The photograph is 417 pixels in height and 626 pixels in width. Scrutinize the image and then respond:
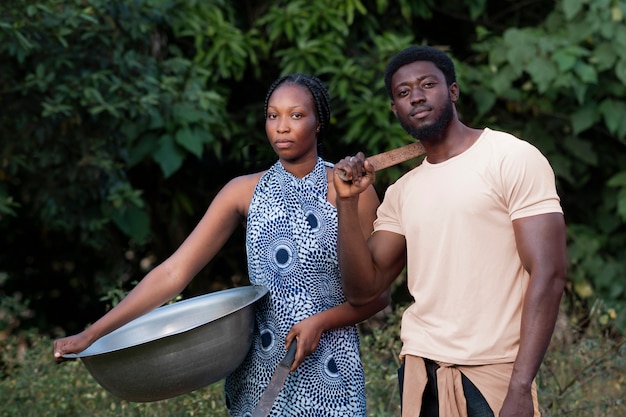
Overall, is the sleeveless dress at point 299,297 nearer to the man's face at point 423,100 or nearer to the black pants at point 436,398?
the black pants at point 436,398

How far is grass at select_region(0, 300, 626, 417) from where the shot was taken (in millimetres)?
4102

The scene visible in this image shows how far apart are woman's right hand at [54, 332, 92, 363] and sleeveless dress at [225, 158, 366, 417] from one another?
0.47 meters

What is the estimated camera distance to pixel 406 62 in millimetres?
2615

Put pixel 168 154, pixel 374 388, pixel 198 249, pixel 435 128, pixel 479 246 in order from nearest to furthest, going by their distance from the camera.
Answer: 1. pixel 479 246
2. pixel 435 128
3. pixel 198 249
4. pixel 374 388
5. pixel 168 154

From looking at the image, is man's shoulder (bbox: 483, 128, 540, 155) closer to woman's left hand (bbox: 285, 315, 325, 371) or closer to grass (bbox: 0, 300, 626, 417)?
woman's left hand (bbox: 285, 315, 325, 371)

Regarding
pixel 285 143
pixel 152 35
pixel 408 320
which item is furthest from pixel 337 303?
pixel 152 35

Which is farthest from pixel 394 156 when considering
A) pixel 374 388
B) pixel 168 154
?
pixel 168 154

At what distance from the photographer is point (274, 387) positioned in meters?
2.61

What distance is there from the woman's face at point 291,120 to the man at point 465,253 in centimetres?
27

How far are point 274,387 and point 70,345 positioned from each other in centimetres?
54

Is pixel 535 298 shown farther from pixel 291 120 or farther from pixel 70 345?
pixel 70 345

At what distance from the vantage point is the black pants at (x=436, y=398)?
2.45m

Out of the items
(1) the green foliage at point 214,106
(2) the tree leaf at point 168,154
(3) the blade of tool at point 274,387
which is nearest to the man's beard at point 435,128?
(3) the blade of tool at point 274,387

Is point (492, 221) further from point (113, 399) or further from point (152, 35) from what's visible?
point (152, 35)
